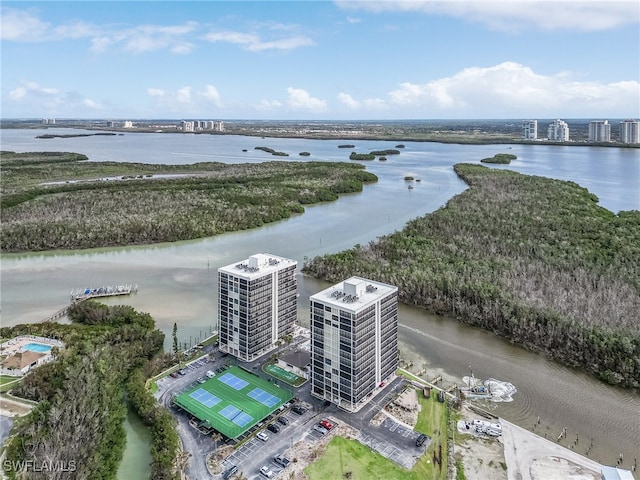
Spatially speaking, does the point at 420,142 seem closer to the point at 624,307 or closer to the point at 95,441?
the point at 624,307

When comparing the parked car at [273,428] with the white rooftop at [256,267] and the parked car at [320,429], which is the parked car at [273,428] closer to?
the parked car at [320,429]

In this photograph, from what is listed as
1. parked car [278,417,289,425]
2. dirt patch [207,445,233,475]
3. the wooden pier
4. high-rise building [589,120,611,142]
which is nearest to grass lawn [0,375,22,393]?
the wooden pier

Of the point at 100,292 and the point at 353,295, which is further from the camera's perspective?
the point at 100,292

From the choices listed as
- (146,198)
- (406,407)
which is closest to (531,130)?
(146,198)

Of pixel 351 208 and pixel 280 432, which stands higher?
pixel 351 208

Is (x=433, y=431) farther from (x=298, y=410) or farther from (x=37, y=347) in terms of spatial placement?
(x=37, y=347)

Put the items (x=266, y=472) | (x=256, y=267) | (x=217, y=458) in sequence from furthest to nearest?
(x=256, y=267), (x=217, y=458), (x=266, y=472)

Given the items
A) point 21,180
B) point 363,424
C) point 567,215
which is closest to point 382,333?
point 363,424
